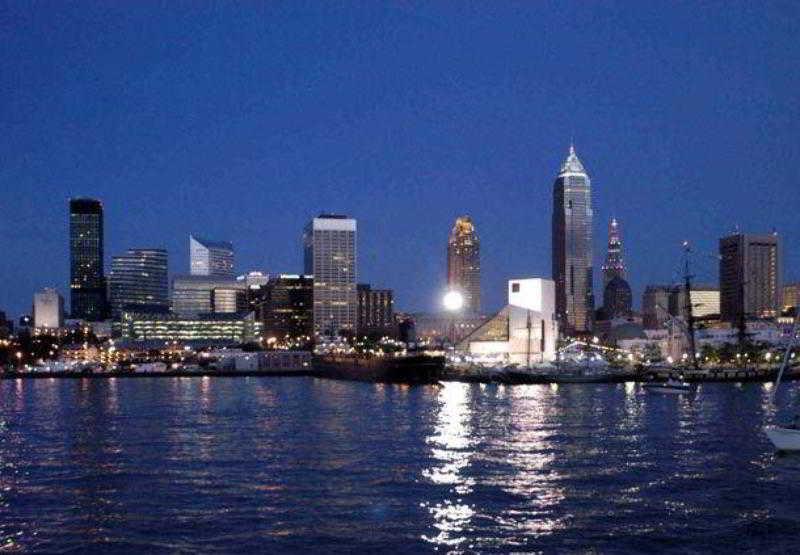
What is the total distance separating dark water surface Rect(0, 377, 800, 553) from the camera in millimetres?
24781

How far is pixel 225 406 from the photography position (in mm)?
74062

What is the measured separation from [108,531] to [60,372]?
168 metres

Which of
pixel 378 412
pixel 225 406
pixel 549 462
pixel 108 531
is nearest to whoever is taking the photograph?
pixel 108 531

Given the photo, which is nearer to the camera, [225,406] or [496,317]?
[225,406]

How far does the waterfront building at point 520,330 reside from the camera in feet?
543

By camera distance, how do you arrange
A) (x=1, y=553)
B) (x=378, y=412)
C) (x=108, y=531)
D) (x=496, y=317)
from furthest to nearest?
(x=496, y=317), (x=378, y=412), (x=108, y=531), (x=1, y=553)

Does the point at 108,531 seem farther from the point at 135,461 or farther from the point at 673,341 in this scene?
the point at 673,341

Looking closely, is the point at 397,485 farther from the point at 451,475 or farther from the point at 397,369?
the point at 397,369

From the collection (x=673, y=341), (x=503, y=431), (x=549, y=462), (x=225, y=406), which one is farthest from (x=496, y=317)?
(x=549, y=462)

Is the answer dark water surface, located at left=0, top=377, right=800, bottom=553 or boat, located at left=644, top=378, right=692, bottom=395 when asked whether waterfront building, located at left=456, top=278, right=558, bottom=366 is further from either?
dark water surface, located at left=0, top=377, right=800, bottom=553

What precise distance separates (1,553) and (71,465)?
15.1 meters

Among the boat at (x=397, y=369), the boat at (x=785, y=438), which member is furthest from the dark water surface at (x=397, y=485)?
the boat at (x=397, y=369)

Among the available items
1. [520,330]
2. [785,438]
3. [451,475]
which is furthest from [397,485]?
[520,330]

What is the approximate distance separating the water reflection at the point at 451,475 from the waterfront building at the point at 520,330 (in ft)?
346
